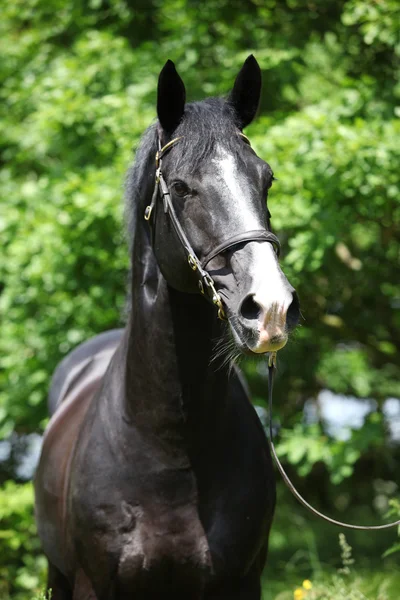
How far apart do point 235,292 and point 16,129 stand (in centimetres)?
560

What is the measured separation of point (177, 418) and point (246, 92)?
1177 mm

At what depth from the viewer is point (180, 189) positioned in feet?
8.30

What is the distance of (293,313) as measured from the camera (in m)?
2.19

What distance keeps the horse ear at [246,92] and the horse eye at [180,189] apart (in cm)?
38

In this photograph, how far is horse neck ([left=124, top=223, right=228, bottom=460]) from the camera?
2.72 metres

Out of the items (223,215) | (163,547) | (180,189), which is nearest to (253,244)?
(223,215)

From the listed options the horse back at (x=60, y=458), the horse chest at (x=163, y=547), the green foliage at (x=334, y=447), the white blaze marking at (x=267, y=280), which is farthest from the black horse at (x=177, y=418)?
the green foliage at (x=334, y=447)

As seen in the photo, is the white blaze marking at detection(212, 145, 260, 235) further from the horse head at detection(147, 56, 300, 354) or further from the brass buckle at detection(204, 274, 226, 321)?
the brass buckle at detection(204, 274, 226, 321)

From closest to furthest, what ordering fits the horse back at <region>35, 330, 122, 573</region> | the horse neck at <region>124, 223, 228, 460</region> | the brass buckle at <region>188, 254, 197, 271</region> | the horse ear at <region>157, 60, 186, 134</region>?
the brass buckle at <region>188, 254, 197, 271</region> → the horse ear at <region>157, 60, 186, 134</region> → the horse neck at <region>124, 223, 228, 460</region> → the horse back at <region>35, 330, 122, 573</region>

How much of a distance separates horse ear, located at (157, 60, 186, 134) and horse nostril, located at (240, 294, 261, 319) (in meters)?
0.79

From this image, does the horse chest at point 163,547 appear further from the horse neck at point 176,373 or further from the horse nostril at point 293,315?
the horse nostril at point 293,315

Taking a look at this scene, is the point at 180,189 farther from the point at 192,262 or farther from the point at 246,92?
the point at 246,92

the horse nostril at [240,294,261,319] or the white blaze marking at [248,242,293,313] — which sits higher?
the white blaze marking at [248,242,293,313]

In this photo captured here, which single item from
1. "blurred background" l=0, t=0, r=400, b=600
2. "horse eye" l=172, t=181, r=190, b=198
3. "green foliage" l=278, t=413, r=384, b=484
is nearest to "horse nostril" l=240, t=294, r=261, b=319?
"horse eye" l=172, t=181, r=190, b=198
